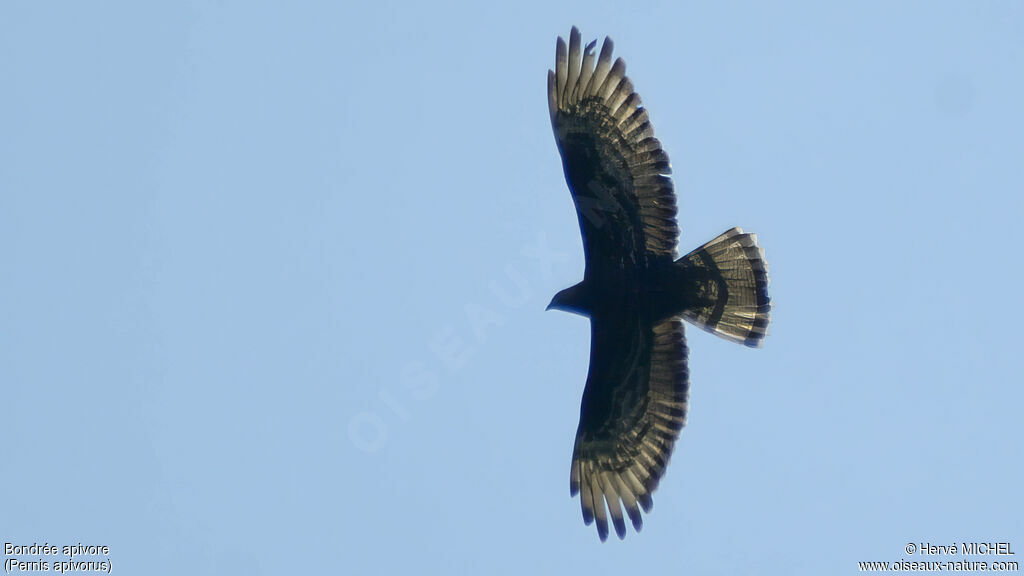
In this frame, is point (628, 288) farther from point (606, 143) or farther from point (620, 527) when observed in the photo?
point (620, 527)

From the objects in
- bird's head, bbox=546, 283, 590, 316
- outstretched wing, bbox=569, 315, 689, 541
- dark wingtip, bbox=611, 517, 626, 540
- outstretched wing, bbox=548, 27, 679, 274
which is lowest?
dark wingtip, bbox=611, 517, 626, 540

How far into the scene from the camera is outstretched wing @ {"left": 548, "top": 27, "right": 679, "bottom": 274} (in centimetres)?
1055

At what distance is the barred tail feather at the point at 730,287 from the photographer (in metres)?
11.0

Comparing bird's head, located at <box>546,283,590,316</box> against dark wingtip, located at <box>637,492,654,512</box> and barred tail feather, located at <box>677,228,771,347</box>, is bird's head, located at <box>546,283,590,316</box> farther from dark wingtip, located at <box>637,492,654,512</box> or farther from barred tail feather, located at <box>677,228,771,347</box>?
dark wingtip, located at <box>637,492,654,512</box>

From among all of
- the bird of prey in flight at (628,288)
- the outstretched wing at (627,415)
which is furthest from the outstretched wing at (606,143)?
the outstretched wing at (627,415)

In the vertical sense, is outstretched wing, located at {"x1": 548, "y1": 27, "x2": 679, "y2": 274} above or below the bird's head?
above

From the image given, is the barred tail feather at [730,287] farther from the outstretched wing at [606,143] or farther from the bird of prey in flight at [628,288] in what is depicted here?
the outstretched wing at [606,143]

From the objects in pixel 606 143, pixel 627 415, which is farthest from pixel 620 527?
pixel 606 143

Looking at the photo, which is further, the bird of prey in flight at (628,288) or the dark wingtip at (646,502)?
the dark wingtip at (646,502)

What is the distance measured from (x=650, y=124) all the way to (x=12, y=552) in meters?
7.70

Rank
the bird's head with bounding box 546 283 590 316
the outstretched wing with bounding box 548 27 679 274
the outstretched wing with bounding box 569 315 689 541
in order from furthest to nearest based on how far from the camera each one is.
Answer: the outstretched wing with bounding box 569 315 689 541, the bird's head with bounding box 546 283 590 316, the outstretched wing with bounding box 548 27 679 274

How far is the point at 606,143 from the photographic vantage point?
34.6ft

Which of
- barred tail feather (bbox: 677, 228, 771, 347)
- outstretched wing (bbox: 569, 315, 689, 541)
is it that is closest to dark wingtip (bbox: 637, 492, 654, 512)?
outstretched wing (bbox: 569, 315, 689, 541)

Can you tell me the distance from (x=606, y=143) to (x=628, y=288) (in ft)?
4.25
